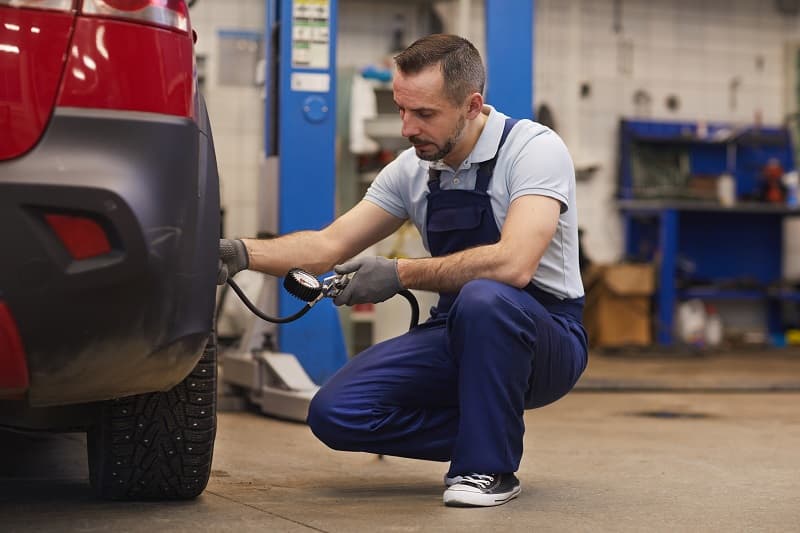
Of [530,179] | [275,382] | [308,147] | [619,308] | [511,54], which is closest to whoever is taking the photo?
[530,179]

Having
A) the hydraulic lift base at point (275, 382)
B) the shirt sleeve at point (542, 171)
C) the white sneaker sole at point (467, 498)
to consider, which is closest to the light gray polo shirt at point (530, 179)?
the shirt sleeve at point (542, 171)

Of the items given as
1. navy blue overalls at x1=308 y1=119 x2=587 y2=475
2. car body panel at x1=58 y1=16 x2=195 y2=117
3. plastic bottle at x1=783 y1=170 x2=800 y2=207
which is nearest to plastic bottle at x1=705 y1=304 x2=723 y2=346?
plastic bottle at x1=783 y1=170 x2=800 y2=207

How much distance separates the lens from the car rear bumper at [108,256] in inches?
68.9

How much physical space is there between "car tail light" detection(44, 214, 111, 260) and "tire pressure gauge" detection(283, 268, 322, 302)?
33.5 inches

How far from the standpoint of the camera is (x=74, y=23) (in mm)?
1817

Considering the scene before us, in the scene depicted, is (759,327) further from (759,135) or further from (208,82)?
(208,82)

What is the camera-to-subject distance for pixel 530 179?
2.70 m

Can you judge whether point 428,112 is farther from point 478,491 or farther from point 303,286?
point 478,491

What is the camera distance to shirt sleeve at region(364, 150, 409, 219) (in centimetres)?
298

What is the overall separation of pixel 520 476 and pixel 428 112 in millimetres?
983

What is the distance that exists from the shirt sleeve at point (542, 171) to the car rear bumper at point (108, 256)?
93 cm

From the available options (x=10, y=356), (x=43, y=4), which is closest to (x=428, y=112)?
(x=43, y=4)

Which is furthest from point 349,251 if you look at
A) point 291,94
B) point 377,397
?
point 291,94

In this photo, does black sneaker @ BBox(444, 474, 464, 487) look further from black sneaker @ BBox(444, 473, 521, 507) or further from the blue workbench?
the blue workbench
